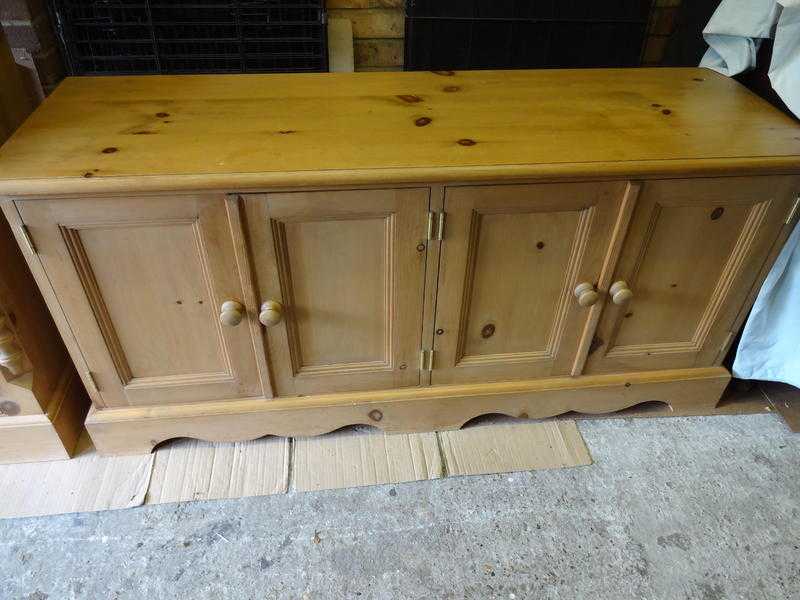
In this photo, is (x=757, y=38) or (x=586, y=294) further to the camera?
(x=757, y=38)

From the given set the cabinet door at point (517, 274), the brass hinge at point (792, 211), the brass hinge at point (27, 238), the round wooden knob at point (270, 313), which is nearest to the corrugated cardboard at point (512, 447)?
the cabinet door at point (517, 274)

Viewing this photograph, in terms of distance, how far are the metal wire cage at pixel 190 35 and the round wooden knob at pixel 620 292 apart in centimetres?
90

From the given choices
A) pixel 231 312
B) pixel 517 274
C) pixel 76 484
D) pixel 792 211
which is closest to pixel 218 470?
pixel 76 484

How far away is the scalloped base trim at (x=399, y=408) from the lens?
48.1 inches

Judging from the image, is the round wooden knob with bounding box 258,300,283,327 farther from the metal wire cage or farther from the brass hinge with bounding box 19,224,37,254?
the metal wire cage

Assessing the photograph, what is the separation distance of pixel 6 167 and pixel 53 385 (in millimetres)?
526

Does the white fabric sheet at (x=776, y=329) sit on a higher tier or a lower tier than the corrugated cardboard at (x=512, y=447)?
higher

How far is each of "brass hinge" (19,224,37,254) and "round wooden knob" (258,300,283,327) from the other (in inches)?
15.2

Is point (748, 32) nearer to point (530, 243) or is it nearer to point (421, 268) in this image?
point (530, 243)

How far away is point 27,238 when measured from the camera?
95 centimetres

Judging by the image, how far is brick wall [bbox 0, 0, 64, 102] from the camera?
1.28 metres

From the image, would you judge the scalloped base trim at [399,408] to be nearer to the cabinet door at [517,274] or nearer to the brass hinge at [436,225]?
the cabinet door at [517,274]

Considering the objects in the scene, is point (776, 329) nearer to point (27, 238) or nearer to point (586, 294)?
point (586, 294)

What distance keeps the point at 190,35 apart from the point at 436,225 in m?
0.86
